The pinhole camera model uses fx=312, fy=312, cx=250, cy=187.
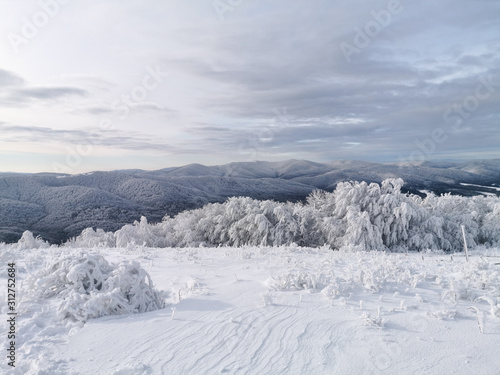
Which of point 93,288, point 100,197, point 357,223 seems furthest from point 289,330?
point 100,197

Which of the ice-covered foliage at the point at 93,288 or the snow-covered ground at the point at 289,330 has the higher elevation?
the ice-covered foliage at the point at 93,288

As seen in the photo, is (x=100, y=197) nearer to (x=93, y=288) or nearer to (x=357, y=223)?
(x=357, y=223)

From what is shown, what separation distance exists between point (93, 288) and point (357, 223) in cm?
1666

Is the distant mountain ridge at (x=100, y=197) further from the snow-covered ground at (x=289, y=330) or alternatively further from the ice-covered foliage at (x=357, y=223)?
the snow-covered ground at (x=289, y=330)

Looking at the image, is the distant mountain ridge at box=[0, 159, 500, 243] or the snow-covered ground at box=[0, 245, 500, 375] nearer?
the snow-covered ground at box=[0, 245, 500, 375]

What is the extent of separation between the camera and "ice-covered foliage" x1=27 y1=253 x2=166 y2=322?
18.0 ft

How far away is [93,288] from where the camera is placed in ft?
20.0

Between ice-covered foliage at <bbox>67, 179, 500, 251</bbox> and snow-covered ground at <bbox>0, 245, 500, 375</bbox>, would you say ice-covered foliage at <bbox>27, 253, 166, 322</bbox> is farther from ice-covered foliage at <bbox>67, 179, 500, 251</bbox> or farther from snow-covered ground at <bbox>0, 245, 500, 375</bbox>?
ice-covered foliage at <bbox>67, 179, 500, 251</bbox>

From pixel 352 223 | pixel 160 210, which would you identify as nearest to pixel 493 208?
pixel 352 223

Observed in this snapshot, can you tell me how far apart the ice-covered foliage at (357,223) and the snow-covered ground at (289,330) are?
28.4 feet

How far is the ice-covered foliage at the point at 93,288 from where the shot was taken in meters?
5.48

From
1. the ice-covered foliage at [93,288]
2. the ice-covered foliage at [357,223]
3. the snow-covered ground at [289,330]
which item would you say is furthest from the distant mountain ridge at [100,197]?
the ice-covered foliage at [93,288]

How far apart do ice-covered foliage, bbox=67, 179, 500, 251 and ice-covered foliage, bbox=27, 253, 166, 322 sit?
37.2 feet

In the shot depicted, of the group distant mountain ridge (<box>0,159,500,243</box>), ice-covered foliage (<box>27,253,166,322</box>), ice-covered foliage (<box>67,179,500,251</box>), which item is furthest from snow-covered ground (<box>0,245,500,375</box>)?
distant mountain ridge (<box>0,159,500,243</box>)
